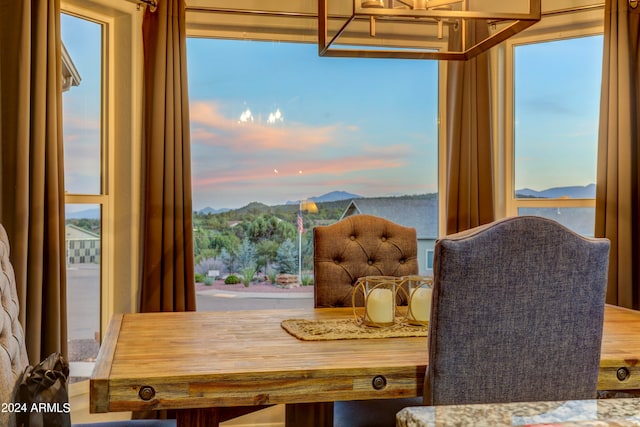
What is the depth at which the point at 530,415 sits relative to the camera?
748 mm

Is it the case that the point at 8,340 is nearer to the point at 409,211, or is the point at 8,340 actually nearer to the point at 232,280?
the point at 232,280

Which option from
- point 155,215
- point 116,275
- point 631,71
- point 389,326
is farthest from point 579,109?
point 116,275

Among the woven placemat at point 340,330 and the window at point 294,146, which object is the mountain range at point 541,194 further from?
the woven placemat at point 340,330

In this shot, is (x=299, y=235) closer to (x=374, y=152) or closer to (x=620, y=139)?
(x=374, y=152)

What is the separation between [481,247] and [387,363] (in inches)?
16.1

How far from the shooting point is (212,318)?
7.37ft

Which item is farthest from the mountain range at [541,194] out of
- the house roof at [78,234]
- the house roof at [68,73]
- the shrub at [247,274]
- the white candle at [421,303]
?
the white candle at [421,303]

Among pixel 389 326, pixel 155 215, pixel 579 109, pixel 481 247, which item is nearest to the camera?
pixel 481 247

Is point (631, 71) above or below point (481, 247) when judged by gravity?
above

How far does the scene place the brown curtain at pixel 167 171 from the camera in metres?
3.12

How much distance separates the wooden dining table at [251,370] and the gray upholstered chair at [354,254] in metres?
0.70

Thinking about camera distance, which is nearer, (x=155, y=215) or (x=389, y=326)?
(x=389, y=326)

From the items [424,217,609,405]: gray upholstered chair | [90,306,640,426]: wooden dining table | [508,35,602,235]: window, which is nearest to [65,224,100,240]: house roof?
[90,306,640,426]: wooden dining table

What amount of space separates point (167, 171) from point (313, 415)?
64.2 inches
